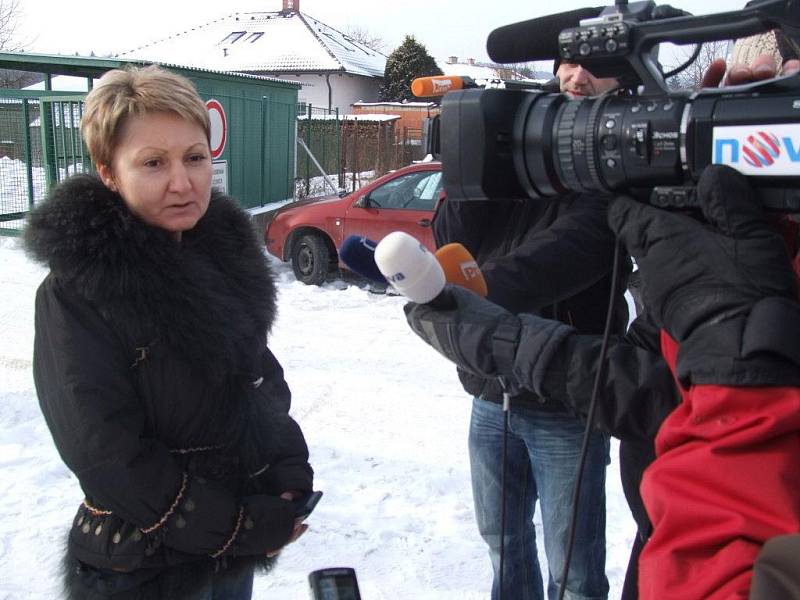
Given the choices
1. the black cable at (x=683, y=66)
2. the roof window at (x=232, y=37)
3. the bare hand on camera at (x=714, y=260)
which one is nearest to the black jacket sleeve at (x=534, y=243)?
the black cable at (x=683, y=66)

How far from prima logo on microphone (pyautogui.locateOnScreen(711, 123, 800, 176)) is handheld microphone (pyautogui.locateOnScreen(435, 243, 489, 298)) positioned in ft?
1.54

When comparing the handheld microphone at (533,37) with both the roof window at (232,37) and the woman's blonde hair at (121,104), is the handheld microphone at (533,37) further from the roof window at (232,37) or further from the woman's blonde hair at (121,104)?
the roof window at (232,37)

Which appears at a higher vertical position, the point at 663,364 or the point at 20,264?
the point at 663,364

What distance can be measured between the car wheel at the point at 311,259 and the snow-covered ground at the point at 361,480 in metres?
1.93

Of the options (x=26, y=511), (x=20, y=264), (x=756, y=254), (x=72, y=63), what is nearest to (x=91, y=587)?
(x=756, y=254)

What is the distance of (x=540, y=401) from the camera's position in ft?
6.54

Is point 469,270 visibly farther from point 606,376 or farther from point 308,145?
point 308,145

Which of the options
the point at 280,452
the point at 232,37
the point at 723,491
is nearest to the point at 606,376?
the point at 723,491

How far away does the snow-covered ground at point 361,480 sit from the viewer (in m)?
2.87

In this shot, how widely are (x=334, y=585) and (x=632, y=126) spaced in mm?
1043

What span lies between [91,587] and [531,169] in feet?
4.31

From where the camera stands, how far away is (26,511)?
→ 322 centimetres

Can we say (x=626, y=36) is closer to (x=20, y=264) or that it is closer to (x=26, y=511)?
(x=26, y=511)

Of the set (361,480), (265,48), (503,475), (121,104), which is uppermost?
(265,48)
